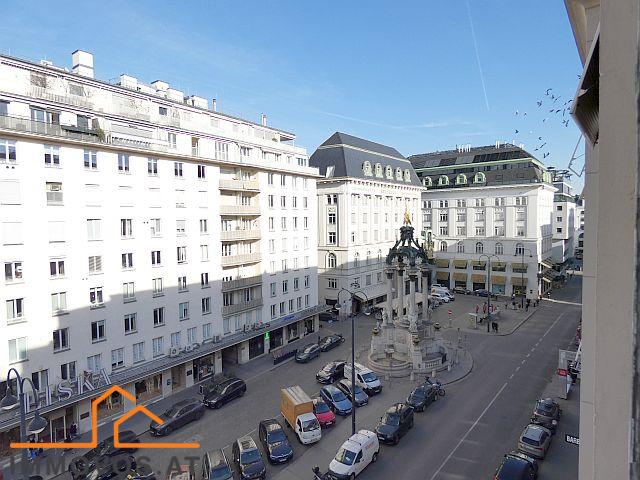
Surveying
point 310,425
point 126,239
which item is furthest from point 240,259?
point 310,425

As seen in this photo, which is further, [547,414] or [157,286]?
[157,286]

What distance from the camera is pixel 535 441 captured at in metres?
21.5

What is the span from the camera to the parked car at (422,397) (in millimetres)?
27344

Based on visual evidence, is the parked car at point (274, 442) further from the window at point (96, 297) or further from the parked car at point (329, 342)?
the parked car at point (329, 342)

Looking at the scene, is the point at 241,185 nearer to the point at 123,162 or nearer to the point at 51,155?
the point at 123,162

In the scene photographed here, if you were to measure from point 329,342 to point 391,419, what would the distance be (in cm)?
1796

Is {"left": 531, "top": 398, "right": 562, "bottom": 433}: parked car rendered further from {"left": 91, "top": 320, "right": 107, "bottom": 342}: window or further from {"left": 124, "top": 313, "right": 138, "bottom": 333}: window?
{"left": 91, "top": 320, "right": 107, "bottom": 342}: window

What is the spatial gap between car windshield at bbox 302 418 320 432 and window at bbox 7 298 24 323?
58.7 ft

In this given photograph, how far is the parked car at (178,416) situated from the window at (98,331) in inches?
267

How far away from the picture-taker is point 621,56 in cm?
311

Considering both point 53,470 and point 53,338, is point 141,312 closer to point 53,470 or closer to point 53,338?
point 53,338

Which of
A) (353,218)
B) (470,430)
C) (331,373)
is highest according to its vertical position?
(353,218)

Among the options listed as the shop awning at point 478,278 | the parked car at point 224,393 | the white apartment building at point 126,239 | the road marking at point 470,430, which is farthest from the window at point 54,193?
the shop awning at point 478,278

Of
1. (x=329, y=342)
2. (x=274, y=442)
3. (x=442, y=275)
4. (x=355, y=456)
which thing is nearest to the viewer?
(x=355, y=456)
